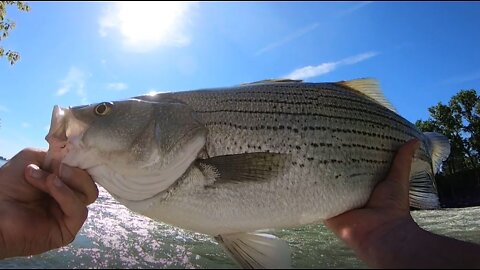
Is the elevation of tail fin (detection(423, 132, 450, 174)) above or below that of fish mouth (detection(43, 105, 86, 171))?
below

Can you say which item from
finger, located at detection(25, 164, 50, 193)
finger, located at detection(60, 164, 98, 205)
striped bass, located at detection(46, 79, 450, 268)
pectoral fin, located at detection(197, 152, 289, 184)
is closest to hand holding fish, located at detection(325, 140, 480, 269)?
striped bass, located at detection(46, 79, 450, 268)

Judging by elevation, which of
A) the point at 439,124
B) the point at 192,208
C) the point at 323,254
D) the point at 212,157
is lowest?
the point at 323,254

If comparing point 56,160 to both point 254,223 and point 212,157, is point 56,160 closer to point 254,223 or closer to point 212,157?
point 212,157

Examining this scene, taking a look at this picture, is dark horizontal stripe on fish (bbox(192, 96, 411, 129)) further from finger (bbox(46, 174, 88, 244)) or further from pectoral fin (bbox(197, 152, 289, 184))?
finger (bbox(46, 174, 88, 244))

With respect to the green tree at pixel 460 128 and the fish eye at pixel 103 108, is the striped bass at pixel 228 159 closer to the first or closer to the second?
the fish eye at pixel 103 108

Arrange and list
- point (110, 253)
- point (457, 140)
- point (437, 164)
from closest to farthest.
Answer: point (437, 164) → point (110, 253) → point (457, 140)

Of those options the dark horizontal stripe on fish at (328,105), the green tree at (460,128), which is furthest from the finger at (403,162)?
the green tree at (460,128)

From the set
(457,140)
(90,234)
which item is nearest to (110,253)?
(90,234)
